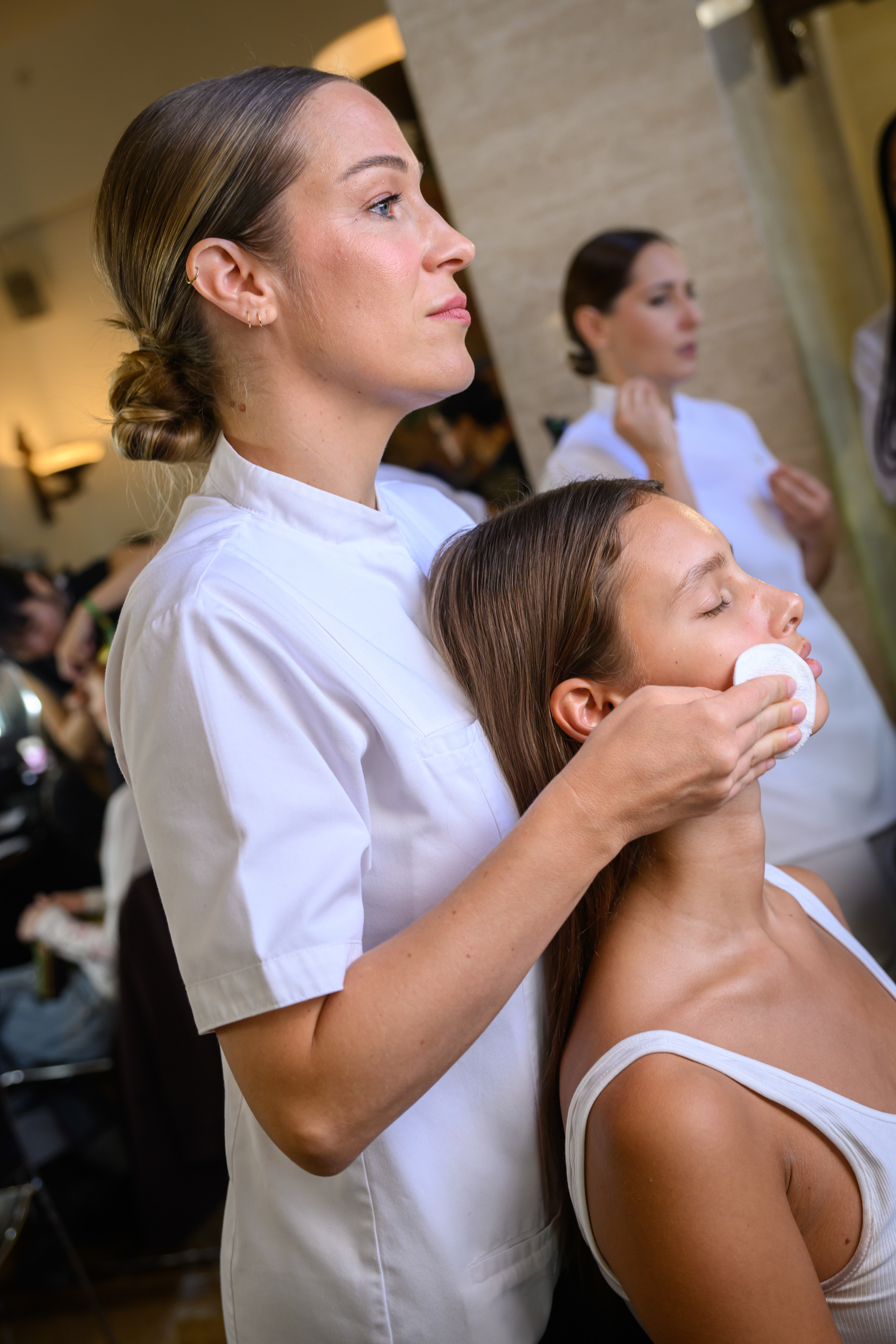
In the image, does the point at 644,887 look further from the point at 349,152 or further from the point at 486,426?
the point at 486,426

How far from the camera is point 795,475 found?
6.49 ft

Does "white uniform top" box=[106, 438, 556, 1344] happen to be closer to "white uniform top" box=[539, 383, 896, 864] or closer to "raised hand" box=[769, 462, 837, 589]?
"white uniform top" box=[539, 383, 896, 864]

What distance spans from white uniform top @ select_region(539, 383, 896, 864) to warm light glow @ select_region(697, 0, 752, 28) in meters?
0.87

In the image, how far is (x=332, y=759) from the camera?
0.80 m

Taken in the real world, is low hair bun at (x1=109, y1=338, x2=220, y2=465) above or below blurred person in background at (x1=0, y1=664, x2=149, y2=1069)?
above

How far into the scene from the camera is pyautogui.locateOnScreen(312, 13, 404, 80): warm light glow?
2340 millimetres

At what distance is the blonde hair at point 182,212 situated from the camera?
870mm

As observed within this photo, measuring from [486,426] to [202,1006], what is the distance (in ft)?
6.45

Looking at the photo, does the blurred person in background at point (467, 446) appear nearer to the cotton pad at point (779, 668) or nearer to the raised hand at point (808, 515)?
the raised hand at point (808, 515)

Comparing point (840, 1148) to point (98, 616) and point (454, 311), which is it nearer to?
point (454, 311)

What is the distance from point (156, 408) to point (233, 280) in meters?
0.15

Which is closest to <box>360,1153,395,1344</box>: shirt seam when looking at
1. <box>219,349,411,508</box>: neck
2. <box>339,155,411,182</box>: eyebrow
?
<box>219,349,411,508</box>: neck

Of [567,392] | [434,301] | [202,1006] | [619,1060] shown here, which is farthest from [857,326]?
[202,1006]

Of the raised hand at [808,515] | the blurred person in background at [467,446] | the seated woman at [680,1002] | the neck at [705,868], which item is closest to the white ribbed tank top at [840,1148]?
the seated woman at [680,1002]
